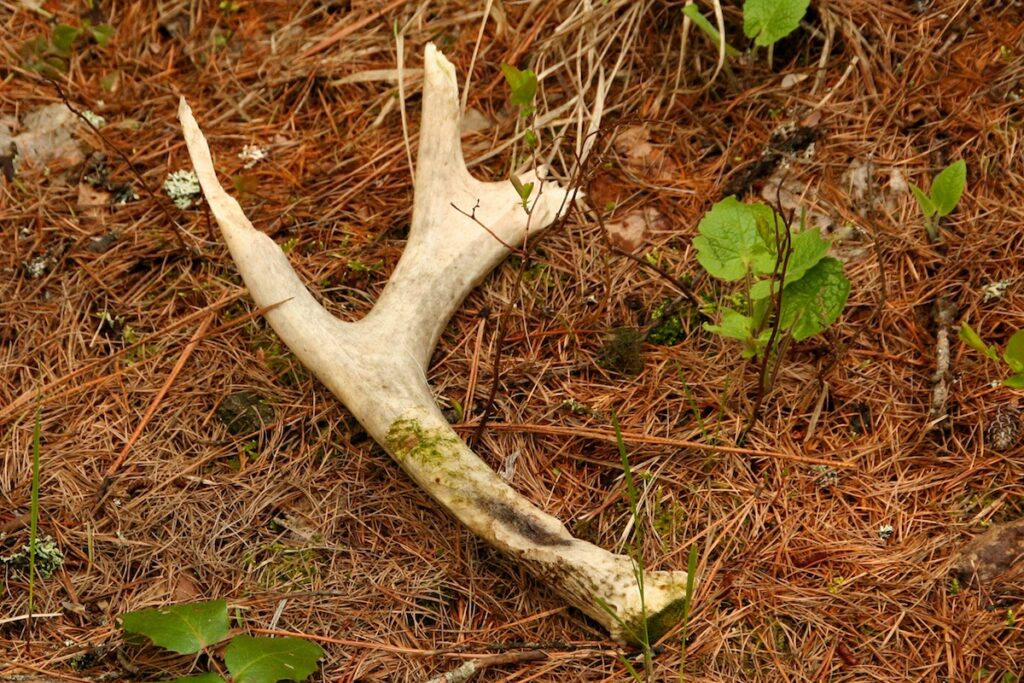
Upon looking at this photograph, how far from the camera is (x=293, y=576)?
244 centimetres

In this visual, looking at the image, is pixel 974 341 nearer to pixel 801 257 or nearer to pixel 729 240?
pixel 801 257

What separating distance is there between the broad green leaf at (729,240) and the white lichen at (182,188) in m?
1.74

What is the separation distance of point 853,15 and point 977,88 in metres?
0.48

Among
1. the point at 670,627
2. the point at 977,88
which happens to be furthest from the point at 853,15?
the point at 670,627

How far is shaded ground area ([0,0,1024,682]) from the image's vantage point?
232 centimetres

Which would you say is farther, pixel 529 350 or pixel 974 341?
pixel 529 350

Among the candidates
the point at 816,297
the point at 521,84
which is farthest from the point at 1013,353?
the point at 521,84

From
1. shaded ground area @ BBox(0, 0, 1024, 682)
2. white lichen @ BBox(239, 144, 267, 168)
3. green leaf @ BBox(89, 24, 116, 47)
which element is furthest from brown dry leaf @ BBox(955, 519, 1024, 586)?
green leaf @ BBox(89, 24, 116, 47)

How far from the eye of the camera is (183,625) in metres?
2.15

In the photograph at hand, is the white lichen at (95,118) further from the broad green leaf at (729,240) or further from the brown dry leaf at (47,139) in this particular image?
the broad green leaf at (729,240)

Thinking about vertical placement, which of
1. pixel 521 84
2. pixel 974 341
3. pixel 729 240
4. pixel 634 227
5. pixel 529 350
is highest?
pixel 521 84

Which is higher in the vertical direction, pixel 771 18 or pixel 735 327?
pixel 771 18

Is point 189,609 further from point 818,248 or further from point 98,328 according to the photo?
point 818,248

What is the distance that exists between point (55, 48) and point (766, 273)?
275 centimetres
